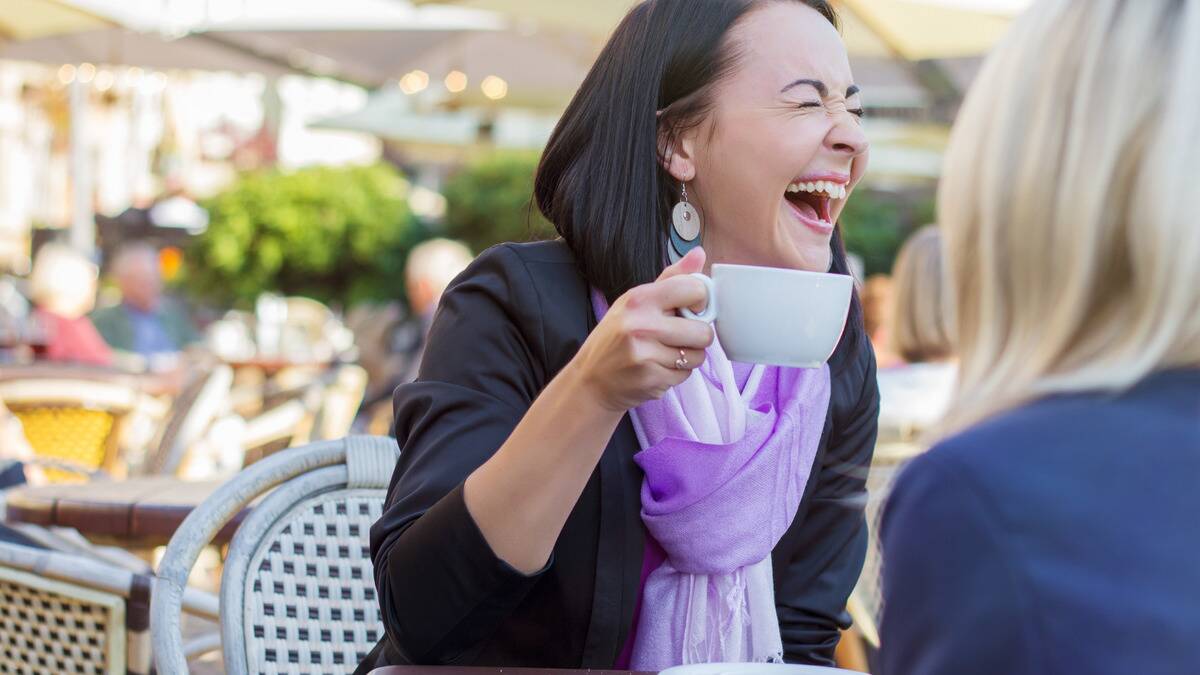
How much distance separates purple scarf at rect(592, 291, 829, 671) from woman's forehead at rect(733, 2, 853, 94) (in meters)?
0.39

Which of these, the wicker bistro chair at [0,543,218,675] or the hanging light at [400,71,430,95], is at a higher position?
the hanging light at [400,71,430,95]

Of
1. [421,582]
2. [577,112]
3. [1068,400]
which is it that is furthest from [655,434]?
[1068,400]

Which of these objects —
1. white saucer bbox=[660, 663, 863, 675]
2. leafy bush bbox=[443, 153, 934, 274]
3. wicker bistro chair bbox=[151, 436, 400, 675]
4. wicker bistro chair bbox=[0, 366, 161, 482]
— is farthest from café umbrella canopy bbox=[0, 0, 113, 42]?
white saucer bbox=[660, 663, 863, 675]

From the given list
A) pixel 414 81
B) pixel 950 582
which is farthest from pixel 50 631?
pixel 414 81

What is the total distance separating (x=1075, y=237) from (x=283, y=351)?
8.46m

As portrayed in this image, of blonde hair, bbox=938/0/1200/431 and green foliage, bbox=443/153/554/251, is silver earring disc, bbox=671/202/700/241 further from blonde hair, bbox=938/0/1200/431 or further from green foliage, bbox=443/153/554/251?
green foliage, bbox=443/153/554/251

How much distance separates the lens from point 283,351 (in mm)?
8945

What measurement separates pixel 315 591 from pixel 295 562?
0.05 meters

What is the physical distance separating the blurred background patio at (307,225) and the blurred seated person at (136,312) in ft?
0.05

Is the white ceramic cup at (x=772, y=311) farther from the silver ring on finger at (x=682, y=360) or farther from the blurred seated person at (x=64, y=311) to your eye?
the blurred seated person at (x=64, y=311)

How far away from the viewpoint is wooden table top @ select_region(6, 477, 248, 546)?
7.77ft

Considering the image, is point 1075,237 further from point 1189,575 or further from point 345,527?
point 345,527

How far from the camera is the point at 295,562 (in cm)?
180

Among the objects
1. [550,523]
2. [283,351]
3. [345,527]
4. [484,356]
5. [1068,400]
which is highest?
[1068,400]
